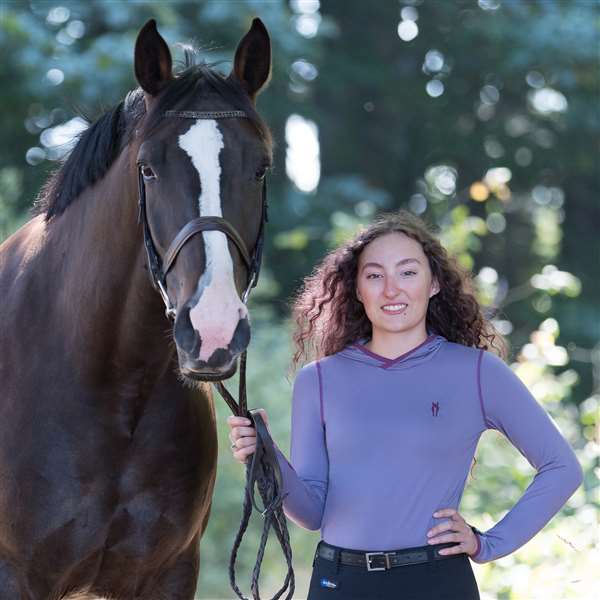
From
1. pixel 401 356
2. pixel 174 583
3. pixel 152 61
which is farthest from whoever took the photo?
pixel 174 583

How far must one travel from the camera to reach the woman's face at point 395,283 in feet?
8.88

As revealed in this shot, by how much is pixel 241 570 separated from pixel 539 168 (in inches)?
287

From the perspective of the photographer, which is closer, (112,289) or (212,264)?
(212,264)

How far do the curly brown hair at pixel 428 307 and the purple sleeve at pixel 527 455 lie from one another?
0.30 metres

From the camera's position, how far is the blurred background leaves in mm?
5887

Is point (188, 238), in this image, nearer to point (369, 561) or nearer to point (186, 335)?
point (186, 335)

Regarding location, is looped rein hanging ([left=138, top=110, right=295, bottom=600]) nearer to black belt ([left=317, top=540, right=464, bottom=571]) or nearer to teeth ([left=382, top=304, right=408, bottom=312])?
black belt ([left=317, top=540, right=464, bottom=571])

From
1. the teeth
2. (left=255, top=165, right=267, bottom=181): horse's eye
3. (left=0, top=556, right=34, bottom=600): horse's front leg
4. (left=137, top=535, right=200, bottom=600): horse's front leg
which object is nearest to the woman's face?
the teeth

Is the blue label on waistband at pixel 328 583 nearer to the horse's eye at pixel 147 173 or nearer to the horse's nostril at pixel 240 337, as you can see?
the horse's nostril at pixel 240 337

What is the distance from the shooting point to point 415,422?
258 cm

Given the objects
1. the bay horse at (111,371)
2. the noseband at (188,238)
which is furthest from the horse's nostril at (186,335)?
the bay horse at (111,371)

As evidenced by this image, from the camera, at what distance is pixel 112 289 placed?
2.94m

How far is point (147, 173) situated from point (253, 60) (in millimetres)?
491

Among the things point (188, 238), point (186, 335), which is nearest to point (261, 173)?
point (188, 238)
